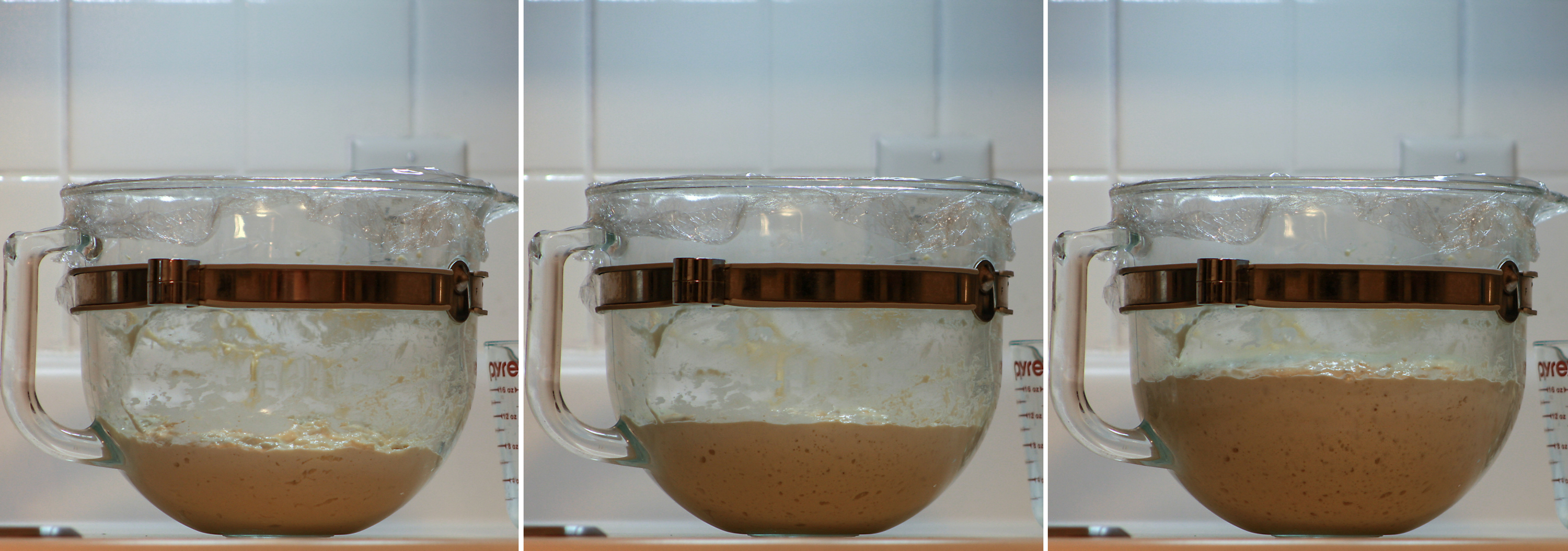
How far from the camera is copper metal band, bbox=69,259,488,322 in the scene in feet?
1.05

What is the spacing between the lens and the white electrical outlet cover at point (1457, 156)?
57 cm

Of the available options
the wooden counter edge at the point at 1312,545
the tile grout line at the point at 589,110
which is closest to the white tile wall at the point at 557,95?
the tile grout line at the point at 589,110

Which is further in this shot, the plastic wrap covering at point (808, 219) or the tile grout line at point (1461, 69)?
the tile grout line at point (1461, 69)

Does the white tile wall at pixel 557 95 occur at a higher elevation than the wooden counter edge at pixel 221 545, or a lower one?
higher

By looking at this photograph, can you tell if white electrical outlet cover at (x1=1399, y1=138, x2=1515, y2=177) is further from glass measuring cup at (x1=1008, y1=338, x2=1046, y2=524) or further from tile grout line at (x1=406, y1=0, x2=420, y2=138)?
tile grout line at (x1=406, y1=0, x2=420, y2=138)

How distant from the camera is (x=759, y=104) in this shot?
1.86 feet

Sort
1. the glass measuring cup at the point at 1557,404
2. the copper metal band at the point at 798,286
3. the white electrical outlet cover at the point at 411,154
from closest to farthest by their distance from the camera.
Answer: the copper metal band at the point at 798,286, the glass measuring cup at the point at 1557,404, the white electrical outlet cover at the point at 411,154

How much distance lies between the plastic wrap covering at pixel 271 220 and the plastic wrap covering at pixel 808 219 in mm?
65

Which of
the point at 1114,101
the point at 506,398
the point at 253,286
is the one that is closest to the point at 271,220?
the point at 253,286

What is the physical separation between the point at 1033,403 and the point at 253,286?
12.4 inches

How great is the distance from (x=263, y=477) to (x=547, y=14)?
0.30m

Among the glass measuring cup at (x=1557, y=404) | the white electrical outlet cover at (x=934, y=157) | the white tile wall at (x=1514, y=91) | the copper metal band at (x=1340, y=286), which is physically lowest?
the glass measuring cup at (x=1557, y=404)

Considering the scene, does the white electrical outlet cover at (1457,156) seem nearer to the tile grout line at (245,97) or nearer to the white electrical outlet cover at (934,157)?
→ the white electrical outlet cover at (934,157)

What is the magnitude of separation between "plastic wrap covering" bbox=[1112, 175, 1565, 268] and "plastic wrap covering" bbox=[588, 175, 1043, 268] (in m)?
0.07
